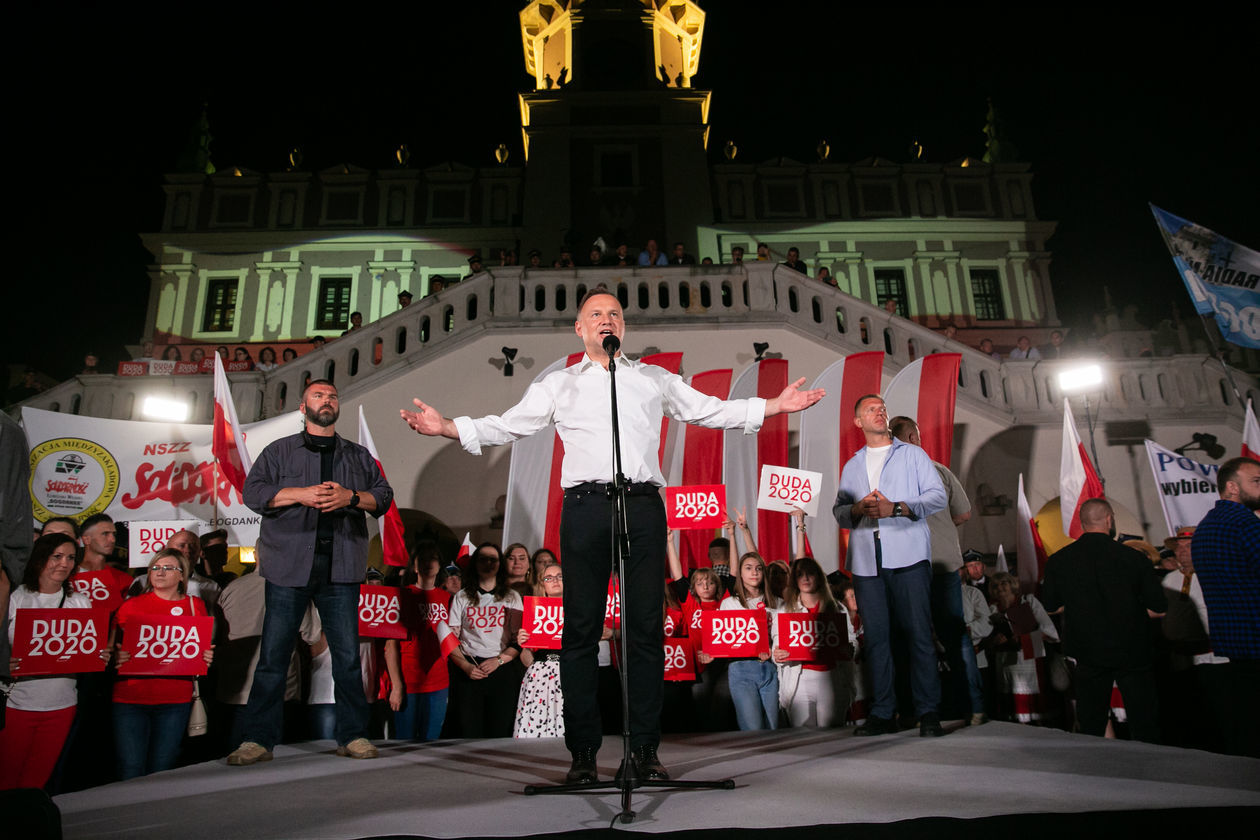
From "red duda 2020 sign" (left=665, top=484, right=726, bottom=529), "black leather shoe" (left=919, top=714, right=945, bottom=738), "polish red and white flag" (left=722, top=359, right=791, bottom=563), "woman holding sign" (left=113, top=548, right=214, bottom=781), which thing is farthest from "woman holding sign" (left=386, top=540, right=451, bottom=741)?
"polish red and white flag" (left=722, top=359, right=791, bottom=563)

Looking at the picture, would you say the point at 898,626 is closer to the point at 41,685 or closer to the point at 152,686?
the point at 152,686

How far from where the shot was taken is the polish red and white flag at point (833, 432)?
10.8 metres

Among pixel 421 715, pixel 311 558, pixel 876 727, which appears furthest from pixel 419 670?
pixel 876 727

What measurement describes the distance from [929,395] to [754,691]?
20.2 feet

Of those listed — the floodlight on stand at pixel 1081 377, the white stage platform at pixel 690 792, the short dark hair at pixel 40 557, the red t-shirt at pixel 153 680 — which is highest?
the floodlight on stand at pixel 1081 377

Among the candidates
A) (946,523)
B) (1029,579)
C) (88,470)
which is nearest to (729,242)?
(1029,579)

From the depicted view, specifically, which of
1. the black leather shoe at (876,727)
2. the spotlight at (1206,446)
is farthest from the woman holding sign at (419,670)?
the spotlight at (1206,446)

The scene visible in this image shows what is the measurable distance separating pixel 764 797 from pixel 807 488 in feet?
19.5

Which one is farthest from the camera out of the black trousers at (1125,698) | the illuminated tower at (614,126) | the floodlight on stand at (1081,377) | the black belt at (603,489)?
the illuminated tower at (614,126)

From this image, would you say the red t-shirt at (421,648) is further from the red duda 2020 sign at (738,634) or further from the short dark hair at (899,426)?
the short dark hair at (899,426)

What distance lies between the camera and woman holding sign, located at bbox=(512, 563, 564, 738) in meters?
6.27

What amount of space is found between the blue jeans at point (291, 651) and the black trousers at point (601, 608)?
150cm

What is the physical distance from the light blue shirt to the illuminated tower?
17.4 m

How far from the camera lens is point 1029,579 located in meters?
10.1
